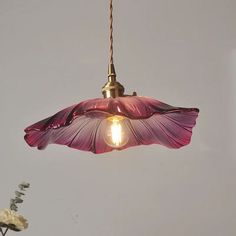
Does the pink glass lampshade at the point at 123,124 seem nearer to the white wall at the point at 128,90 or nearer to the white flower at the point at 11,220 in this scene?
the white flower at the point at 11,220

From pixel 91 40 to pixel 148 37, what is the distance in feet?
0.99

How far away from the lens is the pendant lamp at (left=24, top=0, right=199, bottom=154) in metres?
0.80

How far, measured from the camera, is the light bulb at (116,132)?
113cm

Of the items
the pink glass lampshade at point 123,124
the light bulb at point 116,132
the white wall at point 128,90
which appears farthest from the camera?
the white wall at point 128,90

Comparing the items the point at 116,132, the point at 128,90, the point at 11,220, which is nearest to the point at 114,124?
the point at 116,132

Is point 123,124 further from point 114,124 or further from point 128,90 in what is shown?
point 128,90

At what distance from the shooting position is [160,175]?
181 centimetres

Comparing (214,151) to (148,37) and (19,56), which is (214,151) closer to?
(148,37)

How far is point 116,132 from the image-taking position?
1.12 m

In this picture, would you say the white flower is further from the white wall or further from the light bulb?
the white wall

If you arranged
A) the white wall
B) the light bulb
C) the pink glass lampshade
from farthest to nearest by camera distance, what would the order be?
1. the white wall
2. the light bulb
3. the pink glass lampshade

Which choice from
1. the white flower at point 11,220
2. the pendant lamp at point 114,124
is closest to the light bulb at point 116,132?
the pendant lamp at point 114,124

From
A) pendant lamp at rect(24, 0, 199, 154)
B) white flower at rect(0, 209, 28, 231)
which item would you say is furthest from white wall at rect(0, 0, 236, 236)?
white flower at rect(0, 209, 28, 231)

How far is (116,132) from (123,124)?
0.10m
